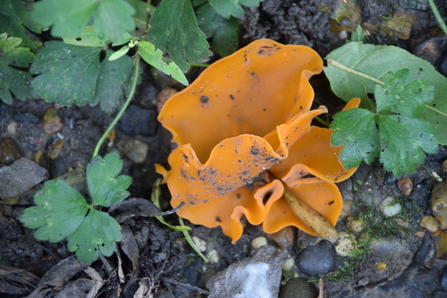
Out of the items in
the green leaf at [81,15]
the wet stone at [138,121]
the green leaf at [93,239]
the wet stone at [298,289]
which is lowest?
the wet stone at [298,289]

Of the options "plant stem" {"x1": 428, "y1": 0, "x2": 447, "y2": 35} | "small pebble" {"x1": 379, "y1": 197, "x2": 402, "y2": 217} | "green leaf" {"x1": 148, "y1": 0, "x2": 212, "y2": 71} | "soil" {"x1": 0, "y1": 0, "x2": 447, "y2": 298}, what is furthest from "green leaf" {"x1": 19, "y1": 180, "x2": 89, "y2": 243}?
"plant stem" {"x1": 428, "y1": 0, "x2": 447, "y2": 35}

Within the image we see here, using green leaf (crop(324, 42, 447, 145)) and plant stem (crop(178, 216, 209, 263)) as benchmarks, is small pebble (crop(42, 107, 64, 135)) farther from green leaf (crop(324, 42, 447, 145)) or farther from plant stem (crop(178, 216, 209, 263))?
green leaf (crop(324, 42, 447, 145))

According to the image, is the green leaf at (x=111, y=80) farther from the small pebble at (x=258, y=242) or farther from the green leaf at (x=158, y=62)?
the small pebble at (x=258, y=242)

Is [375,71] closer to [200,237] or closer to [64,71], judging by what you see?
[200,237]

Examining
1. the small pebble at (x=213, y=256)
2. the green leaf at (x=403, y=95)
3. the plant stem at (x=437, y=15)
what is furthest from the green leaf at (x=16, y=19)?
the plant stem at (x=437, y=15)

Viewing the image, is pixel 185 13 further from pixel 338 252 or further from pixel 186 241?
pixel 338 252

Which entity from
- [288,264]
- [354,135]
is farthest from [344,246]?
[354,135]
